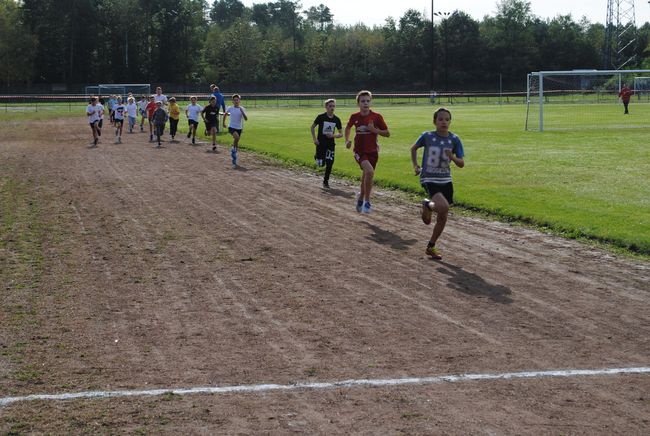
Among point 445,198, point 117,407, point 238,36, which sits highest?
point 238,36

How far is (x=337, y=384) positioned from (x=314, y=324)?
1632 millimetres

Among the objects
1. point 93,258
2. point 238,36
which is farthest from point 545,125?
point 238,36

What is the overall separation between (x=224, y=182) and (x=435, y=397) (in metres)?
13.8

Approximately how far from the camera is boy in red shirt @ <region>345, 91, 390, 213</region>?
14508mm

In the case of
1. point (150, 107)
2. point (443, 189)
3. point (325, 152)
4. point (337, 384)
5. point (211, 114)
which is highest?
point (150, 107)

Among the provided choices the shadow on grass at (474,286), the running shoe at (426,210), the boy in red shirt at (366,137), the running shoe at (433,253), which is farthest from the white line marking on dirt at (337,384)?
Result: the boy in red shirt at (366,137)

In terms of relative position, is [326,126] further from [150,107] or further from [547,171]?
[150,107]

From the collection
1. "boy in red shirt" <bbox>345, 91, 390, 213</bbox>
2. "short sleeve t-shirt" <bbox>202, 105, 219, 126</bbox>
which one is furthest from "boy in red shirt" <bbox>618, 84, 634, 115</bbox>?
"boy in red shirt" <bbox>345, 91, 390, 213</bbox>

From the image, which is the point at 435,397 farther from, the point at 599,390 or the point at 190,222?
the point at 190,222

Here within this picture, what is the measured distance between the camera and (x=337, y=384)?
6.29m

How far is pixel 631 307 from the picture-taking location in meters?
8.57

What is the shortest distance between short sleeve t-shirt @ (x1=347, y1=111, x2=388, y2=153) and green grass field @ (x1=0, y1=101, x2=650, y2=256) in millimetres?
2108

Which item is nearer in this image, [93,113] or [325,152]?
[325,152]

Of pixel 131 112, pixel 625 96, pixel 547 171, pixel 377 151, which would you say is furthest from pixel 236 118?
pixel 625 96
